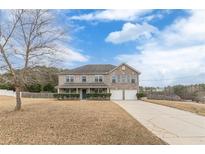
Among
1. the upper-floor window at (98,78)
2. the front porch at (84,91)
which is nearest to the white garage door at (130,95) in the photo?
the front porch at (84,91)

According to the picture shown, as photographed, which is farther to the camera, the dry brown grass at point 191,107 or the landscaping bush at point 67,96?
the landscaping bush at point 67,96

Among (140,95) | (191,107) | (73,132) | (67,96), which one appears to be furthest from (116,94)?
(73,132)

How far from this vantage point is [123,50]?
11.6 metres

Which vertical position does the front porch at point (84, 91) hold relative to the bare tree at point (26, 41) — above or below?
below

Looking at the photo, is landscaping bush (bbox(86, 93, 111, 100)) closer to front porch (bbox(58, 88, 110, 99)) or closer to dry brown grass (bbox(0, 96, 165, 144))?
front porch (bbox(58, 88, 110, 99))

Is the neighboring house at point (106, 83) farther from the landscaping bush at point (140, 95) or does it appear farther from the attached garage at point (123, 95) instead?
the landscaping bush at point (140, 95)

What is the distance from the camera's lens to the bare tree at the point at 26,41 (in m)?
15.2

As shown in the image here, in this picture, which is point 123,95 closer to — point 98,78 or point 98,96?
point 98,96

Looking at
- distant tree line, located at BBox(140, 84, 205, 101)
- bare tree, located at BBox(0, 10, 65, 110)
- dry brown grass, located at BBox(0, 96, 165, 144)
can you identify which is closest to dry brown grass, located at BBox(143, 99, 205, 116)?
distant tree line, located at BBox(140, 84, 205, 101)

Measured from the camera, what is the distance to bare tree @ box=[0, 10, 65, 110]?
50.0ft

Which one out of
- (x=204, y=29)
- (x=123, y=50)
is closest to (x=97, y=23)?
(x=123, y=50)

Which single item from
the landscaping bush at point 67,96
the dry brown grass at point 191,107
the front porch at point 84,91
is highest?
the front porch at point 84,91

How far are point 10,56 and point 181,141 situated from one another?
9.55m
